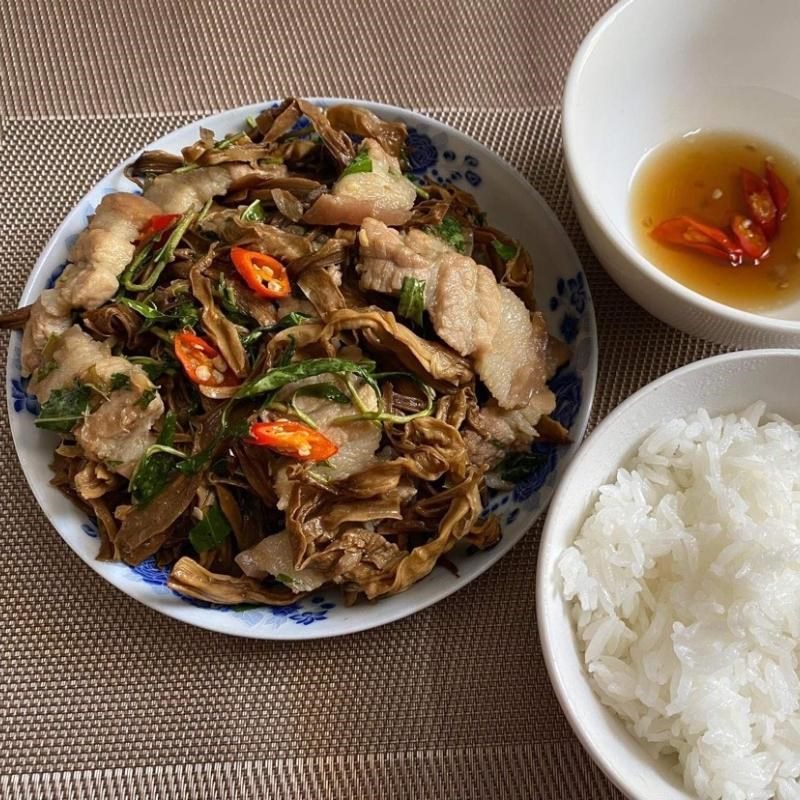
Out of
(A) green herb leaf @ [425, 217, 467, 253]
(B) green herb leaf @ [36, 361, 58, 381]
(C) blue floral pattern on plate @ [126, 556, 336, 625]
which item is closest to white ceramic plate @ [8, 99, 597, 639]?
(C) blue floral pattern on plate @ [126, 556, 336, 625]

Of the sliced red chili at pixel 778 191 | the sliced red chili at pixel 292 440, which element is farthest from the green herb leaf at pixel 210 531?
the sliced red chili at pixel 778 191

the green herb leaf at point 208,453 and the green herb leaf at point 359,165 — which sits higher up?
the green herb leaf at point 359,165

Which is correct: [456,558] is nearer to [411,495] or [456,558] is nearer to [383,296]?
[411,495]

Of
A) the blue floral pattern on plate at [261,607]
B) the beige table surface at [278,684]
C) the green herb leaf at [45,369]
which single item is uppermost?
the green herb leaf at [45,369]

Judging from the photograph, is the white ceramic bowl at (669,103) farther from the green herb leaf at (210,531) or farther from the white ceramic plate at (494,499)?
the green herb leaf at (210,531)

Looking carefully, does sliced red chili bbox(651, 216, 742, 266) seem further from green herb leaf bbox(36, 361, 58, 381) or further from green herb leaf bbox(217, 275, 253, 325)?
green herb leaf bbox(36, 361, 58, 381)
